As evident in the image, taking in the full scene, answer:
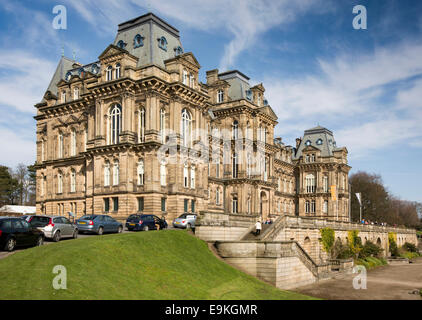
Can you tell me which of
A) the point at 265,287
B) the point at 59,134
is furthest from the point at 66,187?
the point at 265,287

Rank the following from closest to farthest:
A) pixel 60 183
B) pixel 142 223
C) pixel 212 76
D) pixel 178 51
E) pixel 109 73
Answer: pixel 142 223, pixel 109 73, pixel 178 51, pixel 60 183, pixel 212 76

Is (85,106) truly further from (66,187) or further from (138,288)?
(138,288)

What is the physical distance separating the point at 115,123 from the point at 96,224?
18478 mm

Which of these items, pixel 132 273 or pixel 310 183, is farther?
pixel 310 183

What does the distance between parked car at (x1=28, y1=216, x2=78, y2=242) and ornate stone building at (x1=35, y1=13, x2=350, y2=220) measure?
52.7 feet

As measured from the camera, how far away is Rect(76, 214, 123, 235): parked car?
3172 cm

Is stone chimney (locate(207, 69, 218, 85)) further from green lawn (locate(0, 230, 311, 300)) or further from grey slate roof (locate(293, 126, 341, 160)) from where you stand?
green lawn (locate(0, 230, 311, 300))

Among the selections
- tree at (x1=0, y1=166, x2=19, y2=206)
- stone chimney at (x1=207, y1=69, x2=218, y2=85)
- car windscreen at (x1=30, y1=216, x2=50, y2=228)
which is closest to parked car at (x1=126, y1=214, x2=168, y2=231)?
car windscreen at (x1=30, y1=216, x2=50, y2=228)

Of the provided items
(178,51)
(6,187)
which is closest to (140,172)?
(178,51)

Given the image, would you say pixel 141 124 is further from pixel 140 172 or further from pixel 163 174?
pixel 163 174

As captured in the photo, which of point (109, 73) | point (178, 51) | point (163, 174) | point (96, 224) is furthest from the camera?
point (178, 51)

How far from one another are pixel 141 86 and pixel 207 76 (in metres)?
25.0

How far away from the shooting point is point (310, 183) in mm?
93375

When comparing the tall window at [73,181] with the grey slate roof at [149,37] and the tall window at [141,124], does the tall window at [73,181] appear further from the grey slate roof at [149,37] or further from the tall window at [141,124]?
the grey slate roof at [149,37]
